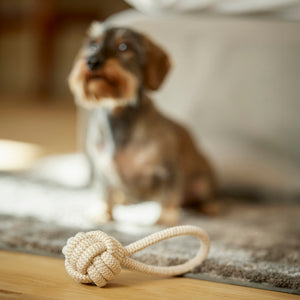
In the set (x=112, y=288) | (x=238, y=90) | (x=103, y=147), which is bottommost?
(x=112, y=288)

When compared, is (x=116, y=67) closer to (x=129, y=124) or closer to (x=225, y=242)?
(x=129, y=124)

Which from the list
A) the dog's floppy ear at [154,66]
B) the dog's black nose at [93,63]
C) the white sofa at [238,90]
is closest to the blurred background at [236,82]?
the white sofa at [238,90]

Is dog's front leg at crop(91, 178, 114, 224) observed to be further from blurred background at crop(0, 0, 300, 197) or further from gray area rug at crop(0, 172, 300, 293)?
blurred background at crop(0, 0, 300, 197)

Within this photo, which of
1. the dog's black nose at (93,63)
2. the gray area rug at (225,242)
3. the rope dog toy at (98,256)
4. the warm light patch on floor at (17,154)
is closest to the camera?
the rope dog toy at (98,256)

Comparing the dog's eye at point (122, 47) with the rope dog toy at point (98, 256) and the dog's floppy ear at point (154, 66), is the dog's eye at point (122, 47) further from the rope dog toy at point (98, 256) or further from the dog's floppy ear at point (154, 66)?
the rope dog toy at point (98, 256)

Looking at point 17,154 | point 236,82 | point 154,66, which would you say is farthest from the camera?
point 17,154

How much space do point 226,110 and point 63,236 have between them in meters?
1.04

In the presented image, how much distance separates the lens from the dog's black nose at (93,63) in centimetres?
125

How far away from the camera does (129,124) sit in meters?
1.42

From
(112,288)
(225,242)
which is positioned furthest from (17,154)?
(112,288)

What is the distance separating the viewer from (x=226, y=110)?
6.31 ft

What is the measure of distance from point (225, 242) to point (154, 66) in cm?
59

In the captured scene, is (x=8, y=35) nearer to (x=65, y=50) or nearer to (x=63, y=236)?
(x=65, y=50)

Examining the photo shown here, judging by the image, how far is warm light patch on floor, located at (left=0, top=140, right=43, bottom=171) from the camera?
1999mm
